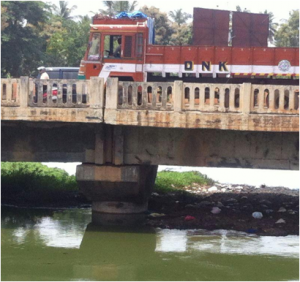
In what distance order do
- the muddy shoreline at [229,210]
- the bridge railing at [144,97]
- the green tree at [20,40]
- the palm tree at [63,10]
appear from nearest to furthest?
the bridge railing at [144,97], the muddy shoreline at [229,210], the green tree at [20,40], the palm tree at [63,10]

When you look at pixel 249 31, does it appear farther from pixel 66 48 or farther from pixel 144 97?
pixel 66 48

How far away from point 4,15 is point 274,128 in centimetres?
2633

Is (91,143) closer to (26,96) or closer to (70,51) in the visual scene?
(26,96)

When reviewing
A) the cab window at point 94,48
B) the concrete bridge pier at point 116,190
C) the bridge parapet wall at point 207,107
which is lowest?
the concrete bridge pier at point 116,190

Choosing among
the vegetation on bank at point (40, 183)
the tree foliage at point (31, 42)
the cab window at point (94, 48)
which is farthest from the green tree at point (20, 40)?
the cab window at point (94, 48)

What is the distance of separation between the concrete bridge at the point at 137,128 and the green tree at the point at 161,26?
28.8m

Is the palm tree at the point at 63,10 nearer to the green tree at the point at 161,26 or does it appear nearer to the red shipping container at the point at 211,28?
the green tree at the point at 161,26

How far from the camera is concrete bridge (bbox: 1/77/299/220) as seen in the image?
37.7 feet

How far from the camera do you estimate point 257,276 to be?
10.4 m

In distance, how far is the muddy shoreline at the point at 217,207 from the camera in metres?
13.5

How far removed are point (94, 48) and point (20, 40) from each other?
21.5 metres

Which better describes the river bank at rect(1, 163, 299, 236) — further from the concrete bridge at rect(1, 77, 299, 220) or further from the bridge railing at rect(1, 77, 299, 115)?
the bridge railing at rect(1, 77, 299, 115)

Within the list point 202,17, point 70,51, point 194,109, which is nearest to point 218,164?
point 194,109

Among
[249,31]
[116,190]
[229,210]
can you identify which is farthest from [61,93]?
[249,31]
